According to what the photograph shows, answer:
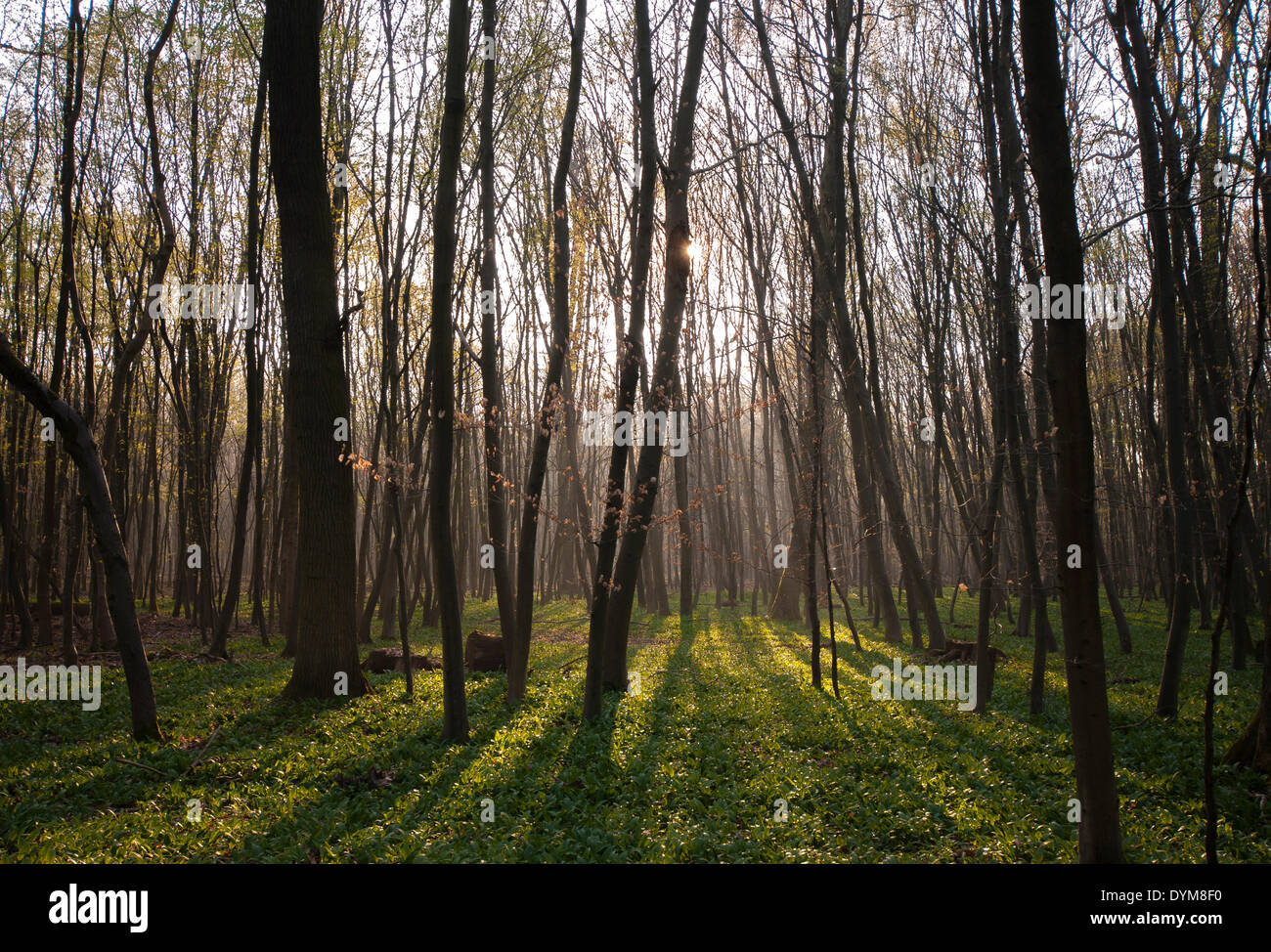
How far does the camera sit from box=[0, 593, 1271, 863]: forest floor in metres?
4.21

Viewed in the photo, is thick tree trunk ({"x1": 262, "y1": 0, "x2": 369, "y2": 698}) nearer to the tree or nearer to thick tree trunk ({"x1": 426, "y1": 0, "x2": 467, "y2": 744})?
thick tree trunk ({"x1": 426, "y1": 0, "x2": 467, "y2": 744})

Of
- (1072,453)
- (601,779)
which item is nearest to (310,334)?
(601,779)

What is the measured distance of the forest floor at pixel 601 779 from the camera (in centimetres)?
421

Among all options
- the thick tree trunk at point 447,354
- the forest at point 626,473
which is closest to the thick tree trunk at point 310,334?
the forest at point 626,473

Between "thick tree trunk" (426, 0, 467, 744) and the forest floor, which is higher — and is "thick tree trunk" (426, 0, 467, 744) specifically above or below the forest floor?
above

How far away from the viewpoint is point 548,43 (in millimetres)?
12016

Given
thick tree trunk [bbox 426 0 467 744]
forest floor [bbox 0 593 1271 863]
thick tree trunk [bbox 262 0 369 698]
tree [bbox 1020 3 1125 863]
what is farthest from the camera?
thick tree trunk [bbox 262 0 369 698]

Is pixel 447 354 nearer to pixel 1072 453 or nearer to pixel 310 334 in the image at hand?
pixel 310 334

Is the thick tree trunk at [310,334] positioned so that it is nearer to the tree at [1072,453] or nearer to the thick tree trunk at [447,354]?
the thick tree trunk at [447,354]

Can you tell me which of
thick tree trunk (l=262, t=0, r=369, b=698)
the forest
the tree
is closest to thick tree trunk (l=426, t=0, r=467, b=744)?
the forest
